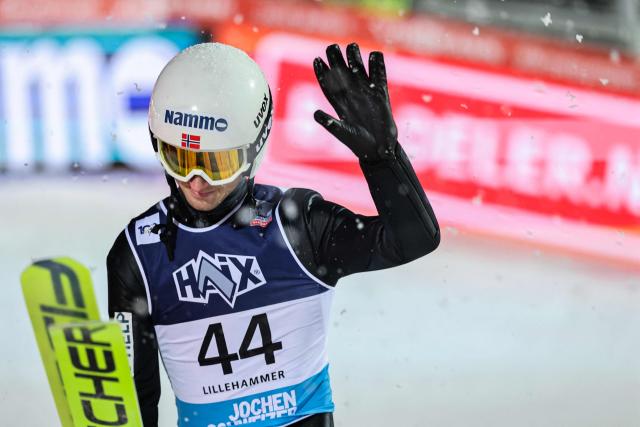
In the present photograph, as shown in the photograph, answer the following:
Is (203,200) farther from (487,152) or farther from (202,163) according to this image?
(487,152)

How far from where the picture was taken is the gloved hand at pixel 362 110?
2.67 meters

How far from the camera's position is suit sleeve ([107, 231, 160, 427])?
2.94m

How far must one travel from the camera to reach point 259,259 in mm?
2936

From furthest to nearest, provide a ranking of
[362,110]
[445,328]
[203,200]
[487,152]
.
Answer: [487,152]
[445,328]
[203,200]
[362,110]

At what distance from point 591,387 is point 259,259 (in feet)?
9.21

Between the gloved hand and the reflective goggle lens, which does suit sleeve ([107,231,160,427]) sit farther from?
the gloved hand

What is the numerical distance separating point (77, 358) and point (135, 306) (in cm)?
29

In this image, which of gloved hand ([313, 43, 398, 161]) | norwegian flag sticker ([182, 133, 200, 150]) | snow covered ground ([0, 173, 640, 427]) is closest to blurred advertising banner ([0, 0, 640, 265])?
snow covered ground ([0, 173, 640, 427])

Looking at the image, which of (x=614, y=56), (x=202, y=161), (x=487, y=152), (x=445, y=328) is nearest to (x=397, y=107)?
(x=487, y=152)

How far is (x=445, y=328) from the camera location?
5.66 m

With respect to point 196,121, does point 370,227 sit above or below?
below

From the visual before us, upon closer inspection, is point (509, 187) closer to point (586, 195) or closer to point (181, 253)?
point (586, 195)

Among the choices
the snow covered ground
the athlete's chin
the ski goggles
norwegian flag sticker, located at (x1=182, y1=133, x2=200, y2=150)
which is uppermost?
norwegian flag sticker, located at (x1=182, y1=133, x2=200, y2=150)

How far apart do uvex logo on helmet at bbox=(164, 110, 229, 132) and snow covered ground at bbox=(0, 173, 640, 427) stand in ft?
6.60
